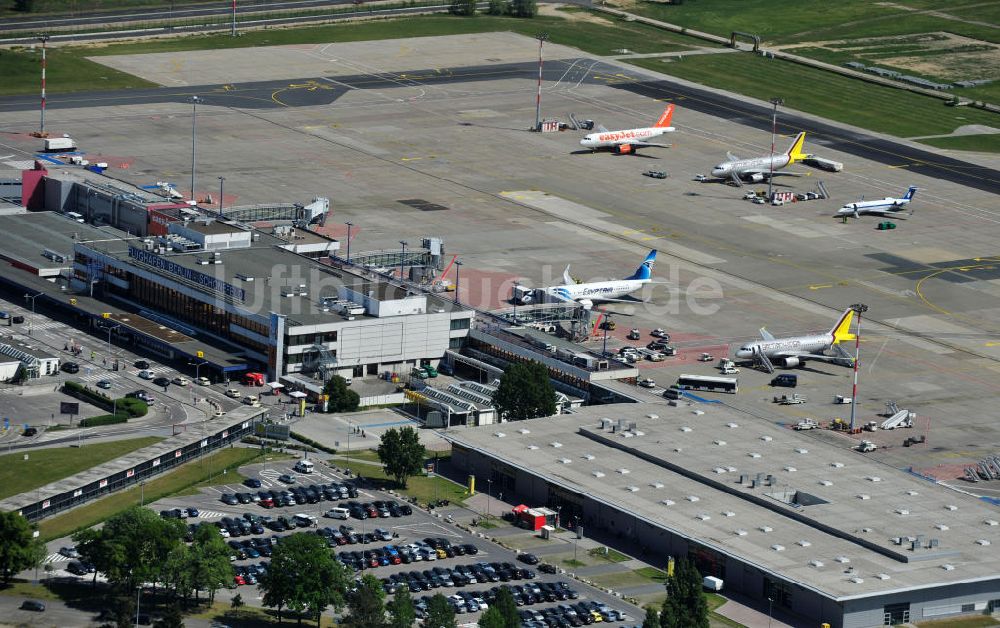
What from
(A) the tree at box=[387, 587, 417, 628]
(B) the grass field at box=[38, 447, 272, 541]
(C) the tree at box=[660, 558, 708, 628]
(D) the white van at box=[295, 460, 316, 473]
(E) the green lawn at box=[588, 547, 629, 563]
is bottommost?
(B) the grass field at box=[38, 447, 272, 541]

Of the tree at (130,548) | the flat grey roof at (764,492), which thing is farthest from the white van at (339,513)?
the tree at (130,548)

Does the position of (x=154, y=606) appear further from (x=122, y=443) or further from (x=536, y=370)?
(x=536, y=370)

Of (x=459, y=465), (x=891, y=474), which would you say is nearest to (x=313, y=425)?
(x=459, y=465)

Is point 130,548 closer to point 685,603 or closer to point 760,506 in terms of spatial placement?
point 685,603

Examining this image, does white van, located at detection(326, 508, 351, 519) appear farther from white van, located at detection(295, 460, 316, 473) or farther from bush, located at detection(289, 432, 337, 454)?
bush, located at detection(289, 432, 337, 454)

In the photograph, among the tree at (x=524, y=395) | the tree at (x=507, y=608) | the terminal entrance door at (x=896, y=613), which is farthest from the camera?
the tree at (x=524, y=395)

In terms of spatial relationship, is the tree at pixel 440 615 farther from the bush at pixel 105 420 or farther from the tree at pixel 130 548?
the bush at pixel 105 420

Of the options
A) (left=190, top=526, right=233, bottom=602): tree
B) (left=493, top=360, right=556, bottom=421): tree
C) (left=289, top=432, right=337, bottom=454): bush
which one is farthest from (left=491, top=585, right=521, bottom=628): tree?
(left=493, top=360, right=556, bottom=421): tree
